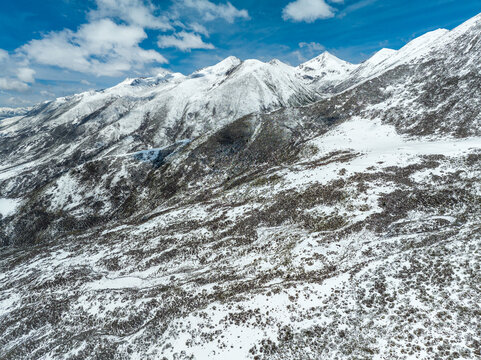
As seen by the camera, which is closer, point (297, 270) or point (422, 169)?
point (297, 270)

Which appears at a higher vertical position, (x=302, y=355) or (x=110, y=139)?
(x=110, y=139)

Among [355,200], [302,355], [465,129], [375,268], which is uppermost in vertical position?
[465,129]

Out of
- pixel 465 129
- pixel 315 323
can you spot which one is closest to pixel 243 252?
pixel 315 323

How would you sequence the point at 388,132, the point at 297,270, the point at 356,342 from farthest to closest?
the point at 388,132, the point at 297,270, the point at 356,342

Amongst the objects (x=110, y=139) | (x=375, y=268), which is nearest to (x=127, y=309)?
(x=375, y=268)

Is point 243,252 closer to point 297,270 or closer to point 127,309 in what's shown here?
point 297,270

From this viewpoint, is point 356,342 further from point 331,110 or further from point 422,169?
point 331,110

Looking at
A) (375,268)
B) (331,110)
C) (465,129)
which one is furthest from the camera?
(331,110)
